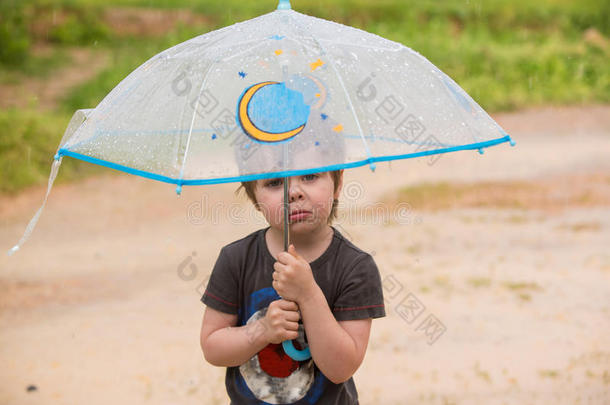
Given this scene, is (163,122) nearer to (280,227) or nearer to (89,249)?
(280,227)

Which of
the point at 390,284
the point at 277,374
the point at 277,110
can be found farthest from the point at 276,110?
the point at 390,284

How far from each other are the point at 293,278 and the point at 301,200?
20cm

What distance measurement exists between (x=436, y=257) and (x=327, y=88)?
12.0ft

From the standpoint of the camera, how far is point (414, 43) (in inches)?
433

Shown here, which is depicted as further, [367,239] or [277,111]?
[367,239]

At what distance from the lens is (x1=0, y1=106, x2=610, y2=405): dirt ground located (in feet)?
11.7

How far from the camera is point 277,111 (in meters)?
1.70

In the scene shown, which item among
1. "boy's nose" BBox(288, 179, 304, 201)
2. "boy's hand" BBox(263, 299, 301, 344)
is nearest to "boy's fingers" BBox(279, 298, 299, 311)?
"boy's hand" BBox(263, 299, 301, 344)

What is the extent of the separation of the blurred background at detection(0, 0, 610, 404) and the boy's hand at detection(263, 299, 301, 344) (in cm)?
175

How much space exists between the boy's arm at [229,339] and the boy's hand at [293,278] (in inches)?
4.8

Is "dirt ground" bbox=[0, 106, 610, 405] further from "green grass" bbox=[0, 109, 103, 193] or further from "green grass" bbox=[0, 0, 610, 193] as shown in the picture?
"green grass" bbox=[0, 0, 610, 193]

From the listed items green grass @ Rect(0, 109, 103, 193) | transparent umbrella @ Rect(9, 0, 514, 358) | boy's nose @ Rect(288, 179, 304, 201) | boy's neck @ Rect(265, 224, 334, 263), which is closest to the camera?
transparent umbrella @ Rect(9, 0, 514, 358)

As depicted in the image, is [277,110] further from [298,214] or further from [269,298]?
[269,298]

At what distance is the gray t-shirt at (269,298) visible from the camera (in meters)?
1.91
